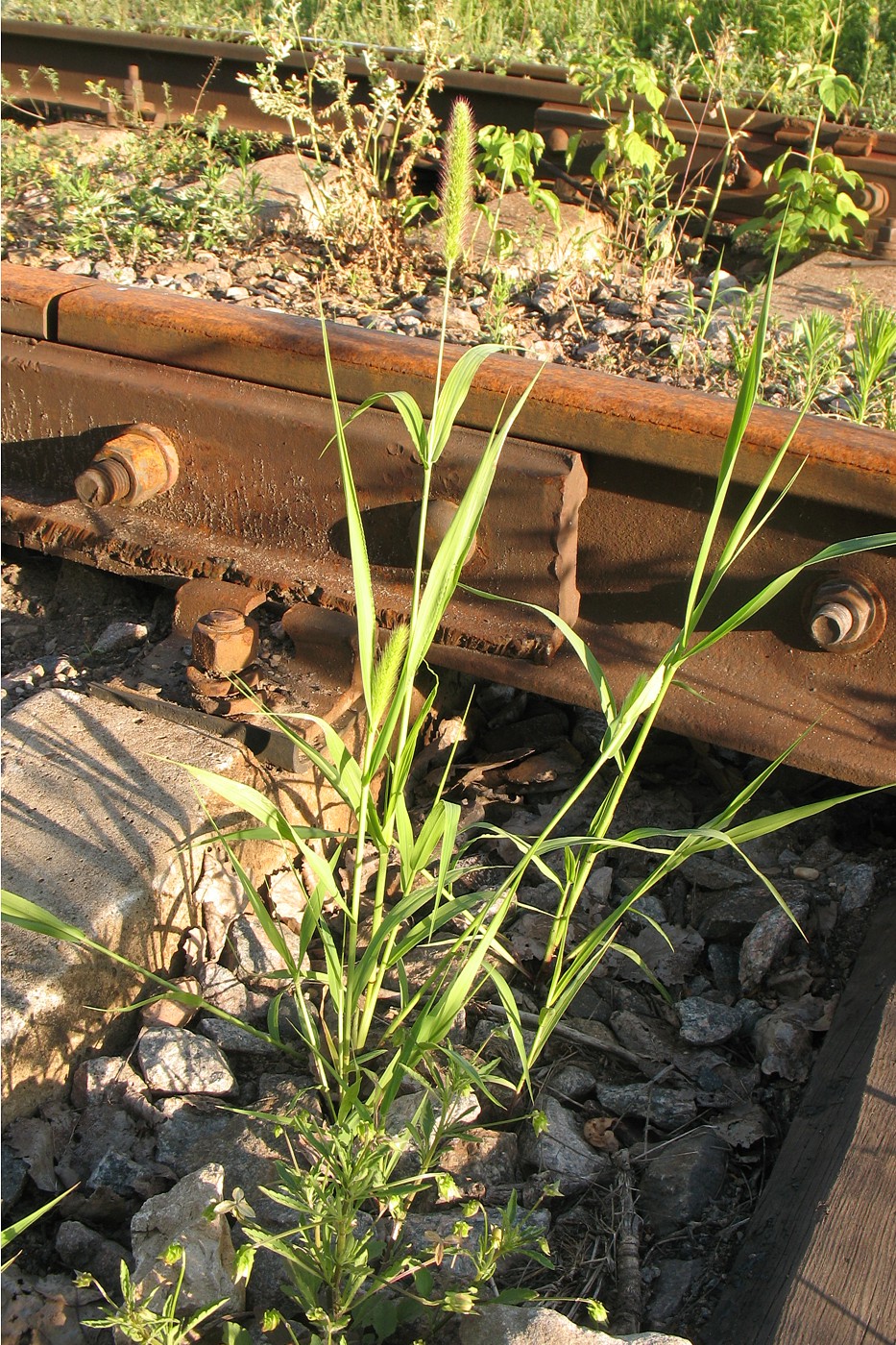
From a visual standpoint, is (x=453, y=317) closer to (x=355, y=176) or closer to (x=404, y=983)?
(x=355, y=176)

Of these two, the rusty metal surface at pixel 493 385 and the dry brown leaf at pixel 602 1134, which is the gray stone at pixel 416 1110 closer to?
the dry brown leaf at pixel 602 1134

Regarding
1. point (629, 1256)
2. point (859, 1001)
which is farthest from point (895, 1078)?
point (629, 1256)

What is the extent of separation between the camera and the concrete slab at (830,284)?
301 centimetres

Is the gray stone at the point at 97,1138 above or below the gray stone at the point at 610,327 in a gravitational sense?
below

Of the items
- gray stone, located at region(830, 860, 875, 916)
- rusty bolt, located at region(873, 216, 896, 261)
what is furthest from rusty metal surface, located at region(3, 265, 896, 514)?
rusty bolt, located at region(873, 216, 896, 261)

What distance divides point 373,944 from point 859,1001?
76 centimetres

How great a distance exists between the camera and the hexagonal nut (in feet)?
6.98

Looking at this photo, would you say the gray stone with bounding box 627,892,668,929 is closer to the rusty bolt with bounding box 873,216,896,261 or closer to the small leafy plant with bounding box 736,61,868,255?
the small leafy plant with bounding box 736,61,868,255

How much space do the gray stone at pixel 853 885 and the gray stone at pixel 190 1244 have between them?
1.15 metres

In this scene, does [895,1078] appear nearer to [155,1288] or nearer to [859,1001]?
[859,1001]

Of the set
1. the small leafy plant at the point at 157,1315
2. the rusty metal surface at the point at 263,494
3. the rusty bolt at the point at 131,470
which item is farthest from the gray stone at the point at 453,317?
the small leafy plant at the point at 157,1315

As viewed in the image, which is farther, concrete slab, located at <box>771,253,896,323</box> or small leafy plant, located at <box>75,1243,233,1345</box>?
concrete slab, located at <box>771,253,896,323</box>

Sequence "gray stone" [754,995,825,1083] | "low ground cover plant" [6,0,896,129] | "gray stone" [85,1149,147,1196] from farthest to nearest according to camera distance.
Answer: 1. "low ground cover plant" [6,0,896,129]
2. "gray stone" [754,995,825,1083]
3. "gray stone" [85,1149,147,1196]

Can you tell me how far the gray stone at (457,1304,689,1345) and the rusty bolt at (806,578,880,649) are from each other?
1.06 m
